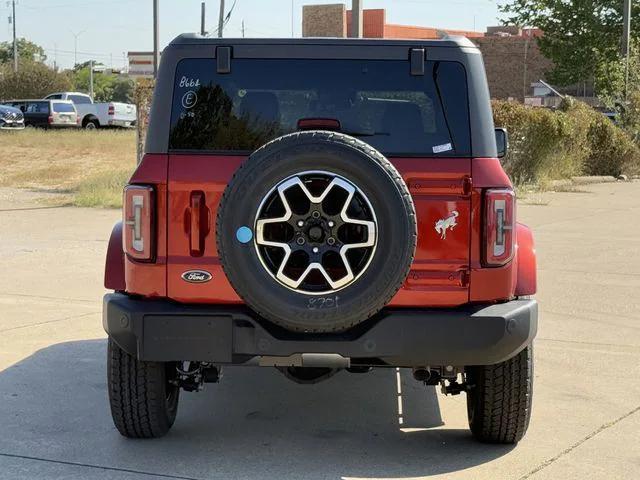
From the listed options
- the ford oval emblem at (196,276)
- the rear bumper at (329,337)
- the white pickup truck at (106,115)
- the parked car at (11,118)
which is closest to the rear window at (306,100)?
the ford oval emblem at (196,276)

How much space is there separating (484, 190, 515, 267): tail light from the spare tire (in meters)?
0.44

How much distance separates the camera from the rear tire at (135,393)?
203 inches

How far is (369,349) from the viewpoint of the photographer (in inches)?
185

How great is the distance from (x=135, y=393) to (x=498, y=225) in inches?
72.6

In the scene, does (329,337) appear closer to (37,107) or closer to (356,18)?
(356,18)

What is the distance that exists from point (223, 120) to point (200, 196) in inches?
15.3

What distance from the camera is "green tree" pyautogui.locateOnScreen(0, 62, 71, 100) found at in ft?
228

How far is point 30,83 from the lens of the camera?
69938mm

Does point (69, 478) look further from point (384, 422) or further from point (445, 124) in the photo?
point (445, 124)

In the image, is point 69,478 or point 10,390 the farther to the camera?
point 10,390

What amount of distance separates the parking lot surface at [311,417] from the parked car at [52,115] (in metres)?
Answer: 39.5

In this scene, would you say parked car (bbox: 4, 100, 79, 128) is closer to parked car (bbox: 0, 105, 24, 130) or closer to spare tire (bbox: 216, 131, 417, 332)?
parked car (bbox: 0, 105, 24, 130)

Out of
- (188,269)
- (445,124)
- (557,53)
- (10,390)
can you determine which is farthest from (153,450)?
(557,53)

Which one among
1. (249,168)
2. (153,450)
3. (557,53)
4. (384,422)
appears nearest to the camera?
(249,168)
